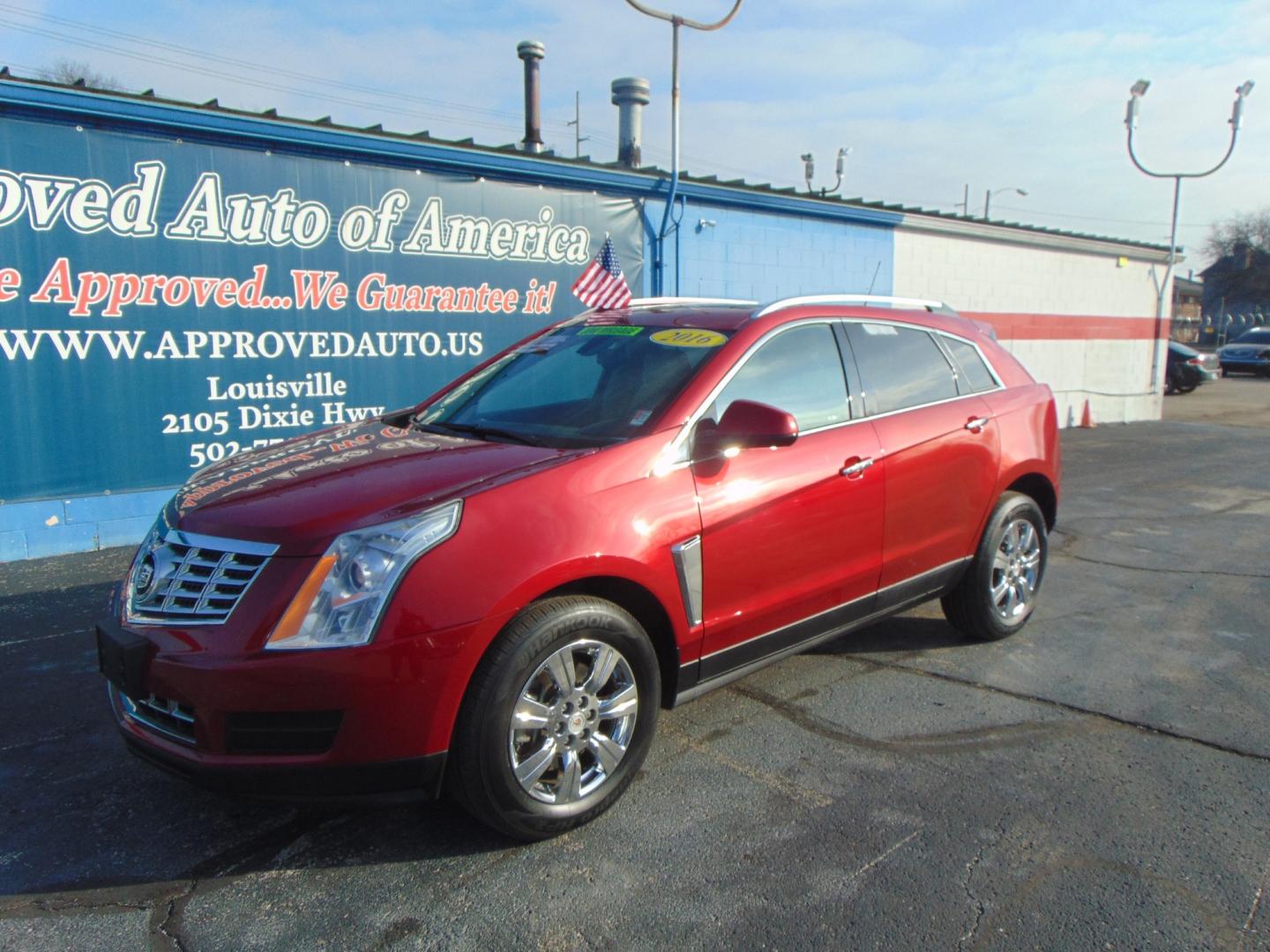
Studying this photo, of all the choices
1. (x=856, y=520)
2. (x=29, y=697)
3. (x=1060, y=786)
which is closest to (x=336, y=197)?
(x=29, y=697)

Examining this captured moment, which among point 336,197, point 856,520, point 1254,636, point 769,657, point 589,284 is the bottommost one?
point 1254,636

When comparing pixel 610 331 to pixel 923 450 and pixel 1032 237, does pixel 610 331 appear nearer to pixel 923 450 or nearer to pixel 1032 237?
pixel 923 450

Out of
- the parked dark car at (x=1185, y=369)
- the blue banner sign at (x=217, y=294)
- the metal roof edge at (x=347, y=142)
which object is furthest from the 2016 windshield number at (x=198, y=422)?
the parked dark car at (x=1185, y=369)

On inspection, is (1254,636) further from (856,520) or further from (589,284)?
(589,284)

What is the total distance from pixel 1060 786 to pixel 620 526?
1915 mm

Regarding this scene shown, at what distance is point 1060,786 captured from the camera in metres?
3.46

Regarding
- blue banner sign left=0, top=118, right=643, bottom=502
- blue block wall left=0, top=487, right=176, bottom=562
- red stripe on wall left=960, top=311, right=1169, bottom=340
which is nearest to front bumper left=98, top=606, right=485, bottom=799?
blue block wall left=0, top=487, right=176, bottom=562

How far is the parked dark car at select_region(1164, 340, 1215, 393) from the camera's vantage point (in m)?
26.9

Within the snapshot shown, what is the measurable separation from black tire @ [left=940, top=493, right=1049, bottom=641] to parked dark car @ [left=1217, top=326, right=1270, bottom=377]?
34589 millimetres

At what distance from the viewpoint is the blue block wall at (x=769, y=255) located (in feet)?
36.9

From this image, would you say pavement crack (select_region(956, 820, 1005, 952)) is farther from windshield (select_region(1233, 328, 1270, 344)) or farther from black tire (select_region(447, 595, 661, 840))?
windshield (select_region(1233, 328, 1270, 344))

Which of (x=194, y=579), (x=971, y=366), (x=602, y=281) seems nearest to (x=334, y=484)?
(x=194, y=579)

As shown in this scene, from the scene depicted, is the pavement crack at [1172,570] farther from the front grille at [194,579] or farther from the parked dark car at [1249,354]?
the parked dark car at [1249,354]

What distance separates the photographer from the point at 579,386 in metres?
4.04
